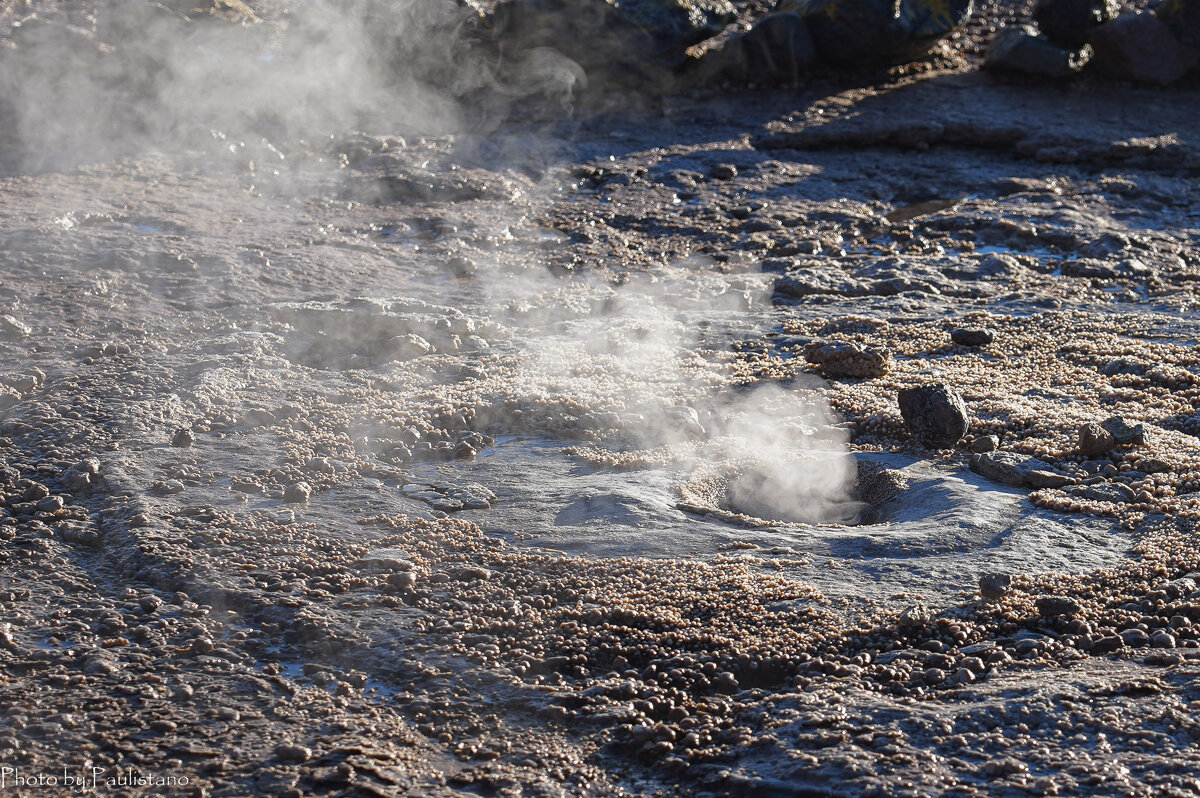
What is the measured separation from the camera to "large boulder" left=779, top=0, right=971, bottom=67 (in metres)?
7.38

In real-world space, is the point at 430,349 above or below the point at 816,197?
below

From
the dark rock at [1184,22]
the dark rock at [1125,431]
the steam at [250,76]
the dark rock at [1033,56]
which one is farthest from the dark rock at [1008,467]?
the dark rock at [1184,22]

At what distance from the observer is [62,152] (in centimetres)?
581

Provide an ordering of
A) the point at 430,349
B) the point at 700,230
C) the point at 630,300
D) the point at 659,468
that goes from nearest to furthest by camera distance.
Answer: the point at 659,468 < the point at 430,349 < the point at 630,300 < the point at 700,230

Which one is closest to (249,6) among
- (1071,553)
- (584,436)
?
(584,436)

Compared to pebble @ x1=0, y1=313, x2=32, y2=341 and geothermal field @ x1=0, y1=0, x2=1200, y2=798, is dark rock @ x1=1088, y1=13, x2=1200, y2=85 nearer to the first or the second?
geothermal field @ x1=0, y1=0, x2=1200, y2=798

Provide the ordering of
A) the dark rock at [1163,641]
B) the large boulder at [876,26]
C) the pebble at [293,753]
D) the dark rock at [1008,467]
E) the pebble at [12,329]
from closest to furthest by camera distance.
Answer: the pebble at [293,753] < the dark rock at [1163,641] < the dark rock at [1008,467] < the pebble at [12,329] < the large boulder at [876,26]

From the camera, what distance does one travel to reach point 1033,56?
746 cm

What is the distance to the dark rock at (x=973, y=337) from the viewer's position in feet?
14.4

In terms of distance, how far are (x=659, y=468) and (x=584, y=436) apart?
12.5 inches

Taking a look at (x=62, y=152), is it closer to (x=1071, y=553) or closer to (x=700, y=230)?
(x=700, y=230)

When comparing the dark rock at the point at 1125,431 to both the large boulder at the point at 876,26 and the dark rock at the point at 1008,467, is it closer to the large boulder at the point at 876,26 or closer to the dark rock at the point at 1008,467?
the dark rock at the point at 1008,467

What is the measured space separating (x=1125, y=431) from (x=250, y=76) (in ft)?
17.2

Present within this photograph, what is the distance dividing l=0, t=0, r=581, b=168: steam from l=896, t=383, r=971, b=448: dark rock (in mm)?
3891
